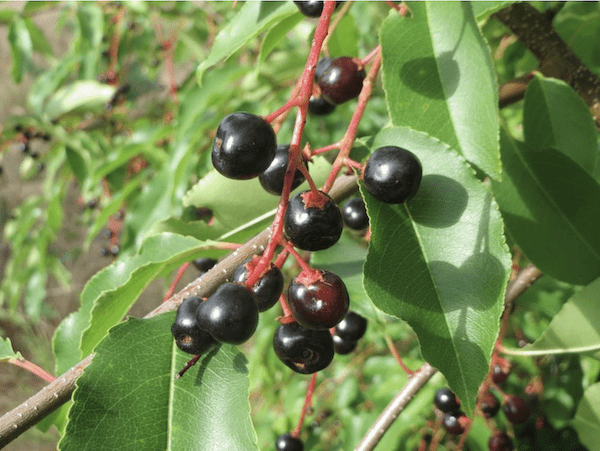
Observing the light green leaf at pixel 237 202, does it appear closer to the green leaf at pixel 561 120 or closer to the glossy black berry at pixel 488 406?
the green leaf at pixel 561 120

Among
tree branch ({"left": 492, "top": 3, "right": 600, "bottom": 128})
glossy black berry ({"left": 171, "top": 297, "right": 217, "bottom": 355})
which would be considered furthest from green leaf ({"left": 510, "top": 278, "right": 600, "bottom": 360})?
glossy black berry ({"left": 171, "top": 297, "right": 217, "bottom": 355})

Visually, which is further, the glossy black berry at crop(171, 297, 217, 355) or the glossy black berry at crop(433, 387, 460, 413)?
the glossy black berry at crop(433, 387, 460, 413)

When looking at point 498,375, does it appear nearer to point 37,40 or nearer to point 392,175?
point 392,175

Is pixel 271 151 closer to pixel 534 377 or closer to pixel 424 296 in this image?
pixel 424 296

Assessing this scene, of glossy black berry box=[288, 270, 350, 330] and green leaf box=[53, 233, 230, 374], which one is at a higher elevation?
glossy black berry box=[288, 270, 350, 330]

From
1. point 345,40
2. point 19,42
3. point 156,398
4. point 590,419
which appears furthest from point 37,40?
point 590,419

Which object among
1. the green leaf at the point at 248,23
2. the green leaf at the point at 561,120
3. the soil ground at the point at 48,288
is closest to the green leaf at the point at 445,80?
the green leaf at the point at 248,23

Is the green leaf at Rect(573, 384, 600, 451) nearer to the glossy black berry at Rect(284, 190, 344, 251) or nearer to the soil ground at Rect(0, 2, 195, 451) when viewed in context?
the glossy black berry at Rect(284, 190, 344, 251)

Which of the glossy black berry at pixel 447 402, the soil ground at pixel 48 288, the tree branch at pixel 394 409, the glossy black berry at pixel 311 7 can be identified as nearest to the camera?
the glossy black berry at pixel 311 7
